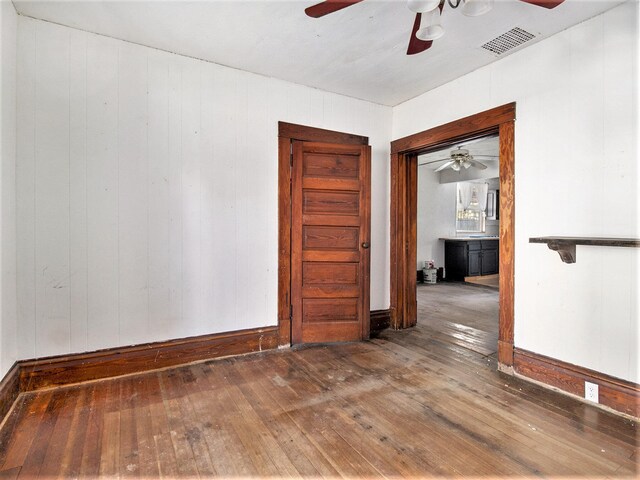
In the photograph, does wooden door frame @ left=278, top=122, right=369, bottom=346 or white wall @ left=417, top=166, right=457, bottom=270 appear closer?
wooden door frame @ left=278, top=122, right=369, bottom=346

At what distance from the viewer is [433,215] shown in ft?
27.6

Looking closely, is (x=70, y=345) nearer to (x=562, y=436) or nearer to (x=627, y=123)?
(x=562, y=436)

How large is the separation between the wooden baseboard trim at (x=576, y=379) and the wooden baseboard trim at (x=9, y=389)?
3.60 m

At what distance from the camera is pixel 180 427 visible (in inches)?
79.7

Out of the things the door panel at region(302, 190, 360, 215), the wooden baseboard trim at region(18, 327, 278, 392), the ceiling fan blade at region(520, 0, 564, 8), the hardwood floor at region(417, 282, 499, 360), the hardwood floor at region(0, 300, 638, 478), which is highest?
the ceiling fan blade at region(520, 0, 564, 8)

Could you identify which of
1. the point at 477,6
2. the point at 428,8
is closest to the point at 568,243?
the point at 477,6

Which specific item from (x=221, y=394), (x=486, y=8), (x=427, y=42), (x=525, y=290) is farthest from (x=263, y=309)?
(x=486, y=8)

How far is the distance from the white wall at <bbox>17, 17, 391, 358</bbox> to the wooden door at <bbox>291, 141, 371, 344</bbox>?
28cm

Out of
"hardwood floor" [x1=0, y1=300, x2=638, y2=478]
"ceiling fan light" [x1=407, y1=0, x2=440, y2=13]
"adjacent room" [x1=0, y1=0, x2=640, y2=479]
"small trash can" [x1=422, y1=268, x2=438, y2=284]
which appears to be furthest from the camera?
"small trash can" [x1=422, y1=268, x2=438, y2=284]

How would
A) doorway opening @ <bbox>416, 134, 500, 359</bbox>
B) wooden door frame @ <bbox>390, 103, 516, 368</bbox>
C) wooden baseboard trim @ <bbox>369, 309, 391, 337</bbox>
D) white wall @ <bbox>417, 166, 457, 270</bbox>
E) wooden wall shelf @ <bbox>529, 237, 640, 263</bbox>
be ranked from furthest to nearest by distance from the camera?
white wall @ <bbox>417, 166, 457, 270</bbox> → doorway opening @ <bbox>416, 134, 500, 359</bbox> → wooden baseboard trim @ <bbox>369, 309, 391, 337</bbox> → wooden door frame @ <bbox>390, 103, 516, 368</bbox> → wooden wall shelf @ <bbox>529, 237, 640, 263</bbox>

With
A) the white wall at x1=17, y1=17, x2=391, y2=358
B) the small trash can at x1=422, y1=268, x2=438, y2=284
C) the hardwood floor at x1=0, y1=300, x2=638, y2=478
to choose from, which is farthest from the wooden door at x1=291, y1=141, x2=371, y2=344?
the small trash can at x1=422, y1=268, x2=438, y2=284

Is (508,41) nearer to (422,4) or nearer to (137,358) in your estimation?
(422,4)

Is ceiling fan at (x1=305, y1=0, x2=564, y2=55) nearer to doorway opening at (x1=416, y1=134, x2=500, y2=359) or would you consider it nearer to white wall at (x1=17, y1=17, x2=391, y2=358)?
white wall at (x1=17, y1=17, x2=391, y2=358)

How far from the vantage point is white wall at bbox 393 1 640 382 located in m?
2.22
